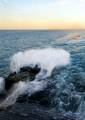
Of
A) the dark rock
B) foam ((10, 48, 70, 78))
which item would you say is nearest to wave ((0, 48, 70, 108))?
foam ((10, 48, 70, 78))

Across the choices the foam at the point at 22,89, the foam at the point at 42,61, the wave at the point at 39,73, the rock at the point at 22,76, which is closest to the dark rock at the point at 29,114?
the foam at the point at 22,89

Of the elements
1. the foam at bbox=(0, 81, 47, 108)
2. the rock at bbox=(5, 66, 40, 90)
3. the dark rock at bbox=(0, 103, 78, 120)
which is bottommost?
the dark rock at bbox=(0, 103, 78, 120)

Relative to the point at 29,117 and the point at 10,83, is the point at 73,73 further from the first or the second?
the point at 29,117

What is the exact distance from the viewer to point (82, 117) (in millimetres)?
13703

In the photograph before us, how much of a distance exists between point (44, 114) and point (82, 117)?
2.10 metres

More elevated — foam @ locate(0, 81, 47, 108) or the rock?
the rock

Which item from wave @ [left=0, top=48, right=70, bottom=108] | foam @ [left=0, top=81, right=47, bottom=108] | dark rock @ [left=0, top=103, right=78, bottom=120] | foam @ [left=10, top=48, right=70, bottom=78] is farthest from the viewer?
foam @ [left=10, top=48, right=70, bottom=78]

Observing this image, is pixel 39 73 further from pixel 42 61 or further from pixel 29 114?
pixel 29 114

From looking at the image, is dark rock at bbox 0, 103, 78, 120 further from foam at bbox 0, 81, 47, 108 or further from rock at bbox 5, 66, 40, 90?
rock at bbox 5, 66, 40, 90

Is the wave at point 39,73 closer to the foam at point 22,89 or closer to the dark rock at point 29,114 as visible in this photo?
the foam at point 22,89

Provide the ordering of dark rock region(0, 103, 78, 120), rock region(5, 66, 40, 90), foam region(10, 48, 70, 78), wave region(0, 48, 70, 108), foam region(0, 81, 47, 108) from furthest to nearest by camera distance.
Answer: foam region(10, 48, 70, 78)
rock region(5, 66, 40, 90)
wave region(0, 48, 70, 108)
foam region(0, 81, 47, 108)
dark rock region(0, 103, 78, 120)

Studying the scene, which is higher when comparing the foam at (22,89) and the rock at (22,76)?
the rock at (22,76)

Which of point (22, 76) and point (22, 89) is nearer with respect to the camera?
point (22, 89)

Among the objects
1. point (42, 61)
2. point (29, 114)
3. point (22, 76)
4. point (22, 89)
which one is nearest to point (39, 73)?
point (22, 76)
